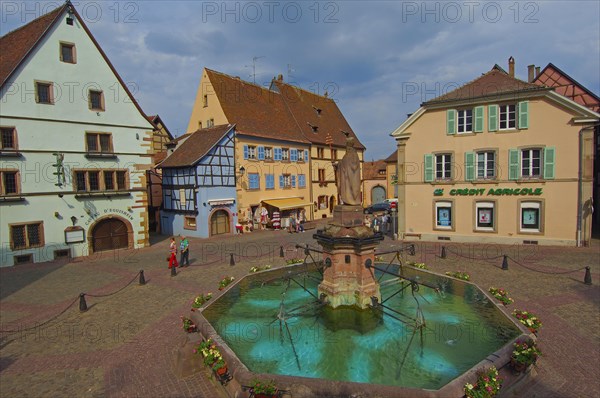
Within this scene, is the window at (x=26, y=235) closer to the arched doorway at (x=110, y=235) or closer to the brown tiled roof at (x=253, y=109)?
the arched doorway at (x=110, y=235)

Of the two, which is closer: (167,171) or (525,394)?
(525,394)

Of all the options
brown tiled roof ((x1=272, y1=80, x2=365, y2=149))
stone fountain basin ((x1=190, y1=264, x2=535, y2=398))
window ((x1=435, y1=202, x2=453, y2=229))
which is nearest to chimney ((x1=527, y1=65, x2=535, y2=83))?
window ((x1=435, y1=202, x2=453, y2=229))

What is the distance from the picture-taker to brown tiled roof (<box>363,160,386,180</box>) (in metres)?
51.2

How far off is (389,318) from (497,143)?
55.9ft

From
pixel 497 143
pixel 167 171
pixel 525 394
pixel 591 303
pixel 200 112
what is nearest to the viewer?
pixel 525 394

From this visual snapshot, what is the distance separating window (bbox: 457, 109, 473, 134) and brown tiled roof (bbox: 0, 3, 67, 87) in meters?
24.1

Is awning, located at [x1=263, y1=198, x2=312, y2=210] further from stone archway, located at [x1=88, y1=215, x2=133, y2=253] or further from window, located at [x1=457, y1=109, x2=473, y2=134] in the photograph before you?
window, located at [x1=457, y1=109, x2=473, y2=134]

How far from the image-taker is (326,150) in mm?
38562

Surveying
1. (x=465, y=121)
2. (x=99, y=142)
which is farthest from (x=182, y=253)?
(x=465, y=121)

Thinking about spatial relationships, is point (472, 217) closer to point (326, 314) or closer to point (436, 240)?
point (436, 240)

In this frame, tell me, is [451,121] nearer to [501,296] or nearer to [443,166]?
[443,166]

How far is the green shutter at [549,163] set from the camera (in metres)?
20.1

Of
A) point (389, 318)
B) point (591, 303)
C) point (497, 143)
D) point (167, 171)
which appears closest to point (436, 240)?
point (497, 143)

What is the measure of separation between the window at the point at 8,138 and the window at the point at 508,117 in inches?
1065
